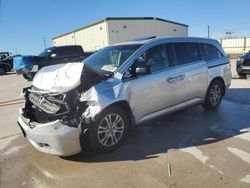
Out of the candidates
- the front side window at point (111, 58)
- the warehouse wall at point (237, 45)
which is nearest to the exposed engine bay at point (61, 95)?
the front side window at point (111, 58)

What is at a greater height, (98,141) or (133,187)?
(98,141)

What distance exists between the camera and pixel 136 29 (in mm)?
35469

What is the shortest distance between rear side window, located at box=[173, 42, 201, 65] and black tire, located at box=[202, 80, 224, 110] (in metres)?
0.83

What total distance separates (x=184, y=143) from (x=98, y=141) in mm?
1475

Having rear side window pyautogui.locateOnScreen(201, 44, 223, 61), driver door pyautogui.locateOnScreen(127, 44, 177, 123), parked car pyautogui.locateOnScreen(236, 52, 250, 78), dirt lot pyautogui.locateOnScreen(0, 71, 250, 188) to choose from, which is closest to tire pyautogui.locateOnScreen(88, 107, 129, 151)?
dirt lot pyautogui.locateOnScreen(0, 71, 250, 188)

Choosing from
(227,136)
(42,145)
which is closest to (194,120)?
(227,136)

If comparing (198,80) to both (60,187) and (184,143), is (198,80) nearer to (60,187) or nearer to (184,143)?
(184,143)

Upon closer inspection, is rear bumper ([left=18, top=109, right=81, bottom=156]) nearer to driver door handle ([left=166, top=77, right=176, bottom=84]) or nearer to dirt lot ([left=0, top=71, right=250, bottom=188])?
dirt lot ([left=0, top=71, right=250, bottom=188])

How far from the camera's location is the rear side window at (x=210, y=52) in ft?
19.7

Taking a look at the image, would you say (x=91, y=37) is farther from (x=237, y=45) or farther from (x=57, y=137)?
(x=57, y=137)

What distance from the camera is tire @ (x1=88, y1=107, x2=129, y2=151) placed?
3961 mm

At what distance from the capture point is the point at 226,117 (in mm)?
5773

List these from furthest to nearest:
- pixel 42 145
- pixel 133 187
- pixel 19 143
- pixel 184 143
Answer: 1. pixel 19 143
2. pixel 184 143
3. pixel 42 145
4. pixel 133 187

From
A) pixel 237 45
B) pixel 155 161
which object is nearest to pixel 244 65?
pixel 155 161
